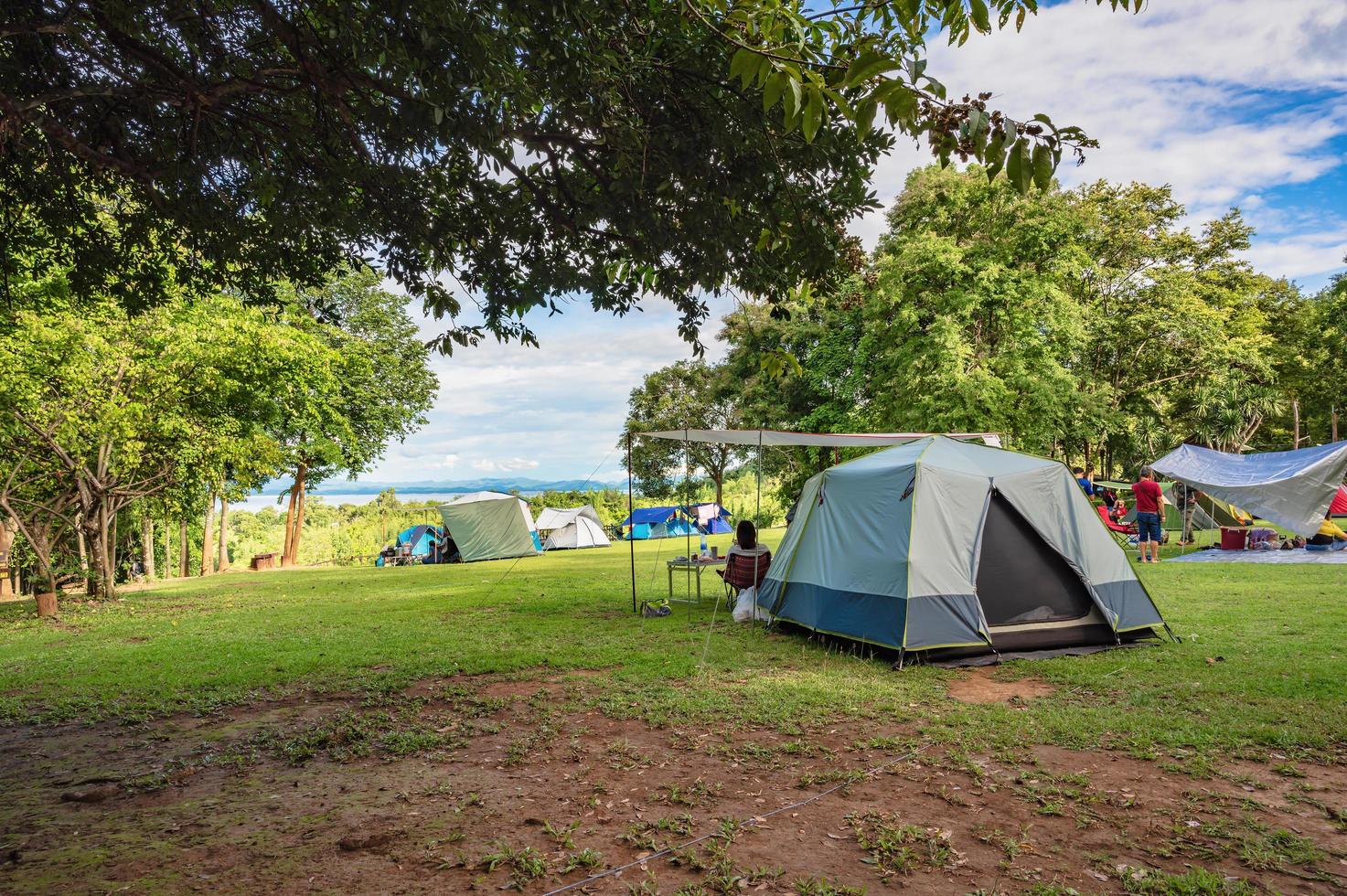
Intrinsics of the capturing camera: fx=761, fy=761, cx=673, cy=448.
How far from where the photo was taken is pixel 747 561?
32.0ft

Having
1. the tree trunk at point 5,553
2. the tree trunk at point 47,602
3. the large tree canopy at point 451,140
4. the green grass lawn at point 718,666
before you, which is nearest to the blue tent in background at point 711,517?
the green grass lawn at point 718,666

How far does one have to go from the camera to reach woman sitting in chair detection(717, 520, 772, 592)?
31.7 feet

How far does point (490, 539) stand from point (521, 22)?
22.1 meters

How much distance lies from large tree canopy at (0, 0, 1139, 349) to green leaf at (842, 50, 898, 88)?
0.87 m

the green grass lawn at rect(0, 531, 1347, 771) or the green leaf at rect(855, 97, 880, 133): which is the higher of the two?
the green leaf at rect(855, 97, 880, 133)

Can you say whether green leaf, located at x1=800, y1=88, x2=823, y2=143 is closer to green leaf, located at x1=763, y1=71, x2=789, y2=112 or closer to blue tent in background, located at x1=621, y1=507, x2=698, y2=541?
green leaf, located at x1=763, y1=71, x2=789, y2=112

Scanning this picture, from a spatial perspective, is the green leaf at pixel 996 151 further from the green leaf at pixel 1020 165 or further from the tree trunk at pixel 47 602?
the tree trunk at pixel 47 602

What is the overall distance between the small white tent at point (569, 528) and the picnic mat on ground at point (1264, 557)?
20726 mm

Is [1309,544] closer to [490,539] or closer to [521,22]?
[521,22]

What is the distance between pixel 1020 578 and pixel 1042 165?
621 cm

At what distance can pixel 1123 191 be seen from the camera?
87.6ft

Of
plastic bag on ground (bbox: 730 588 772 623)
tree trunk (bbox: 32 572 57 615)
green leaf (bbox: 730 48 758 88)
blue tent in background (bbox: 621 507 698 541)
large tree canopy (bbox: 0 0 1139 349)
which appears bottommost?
blue tent in background (bbox: 621 507 698 541)

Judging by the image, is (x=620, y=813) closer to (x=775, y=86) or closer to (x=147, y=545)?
(x=775, y=86)

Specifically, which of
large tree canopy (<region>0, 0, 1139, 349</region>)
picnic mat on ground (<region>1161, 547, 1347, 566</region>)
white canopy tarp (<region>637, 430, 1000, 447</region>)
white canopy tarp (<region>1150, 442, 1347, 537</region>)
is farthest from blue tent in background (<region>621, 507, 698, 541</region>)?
large tree canopy (<region>0, 0, 1139, 349</region>)
